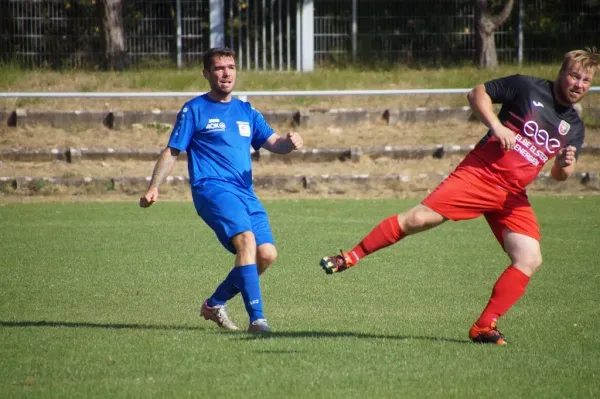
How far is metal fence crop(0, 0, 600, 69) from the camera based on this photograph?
2705 cm

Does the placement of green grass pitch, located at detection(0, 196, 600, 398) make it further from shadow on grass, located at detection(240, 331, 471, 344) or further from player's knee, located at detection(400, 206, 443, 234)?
player's knee, located at detection(400, 206, 443, 234)

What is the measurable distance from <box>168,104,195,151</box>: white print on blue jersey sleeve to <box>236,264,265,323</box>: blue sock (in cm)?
105

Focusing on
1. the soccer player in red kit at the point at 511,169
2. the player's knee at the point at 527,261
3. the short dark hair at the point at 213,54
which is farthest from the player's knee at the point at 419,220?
the short dark hair at the point at 213,54

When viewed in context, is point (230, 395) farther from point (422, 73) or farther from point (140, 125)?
point (422, 73)

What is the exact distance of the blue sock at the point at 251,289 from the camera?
7.82 metres

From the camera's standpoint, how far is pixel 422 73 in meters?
25.2

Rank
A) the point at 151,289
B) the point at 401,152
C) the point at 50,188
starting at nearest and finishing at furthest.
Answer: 1. the point at 151,289
2. the point at 50,188
3. the point at 401,152

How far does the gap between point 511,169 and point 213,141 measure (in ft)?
7.51

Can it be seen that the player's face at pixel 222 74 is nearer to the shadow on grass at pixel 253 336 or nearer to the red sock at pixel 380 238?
the red sock at pixel 380 238

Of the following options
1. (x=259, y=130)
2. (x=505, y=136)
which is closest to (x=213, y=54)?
(x=259, y=130)

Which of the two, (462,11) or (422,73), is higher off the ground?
(462,11)

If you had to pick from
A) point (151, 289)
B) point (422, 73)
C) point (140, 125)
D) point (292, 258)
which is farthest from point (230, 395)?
point (422, 73)

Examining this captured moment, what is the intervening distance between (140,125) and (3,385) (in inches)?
606

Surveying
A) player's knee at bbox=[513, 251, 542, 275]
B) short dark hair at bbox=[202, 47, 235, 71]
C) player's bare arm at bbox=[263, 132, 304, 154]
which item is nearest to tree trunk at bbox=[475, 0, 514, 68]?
player's bare arm at bbox=[263, 132, 304, 154]
